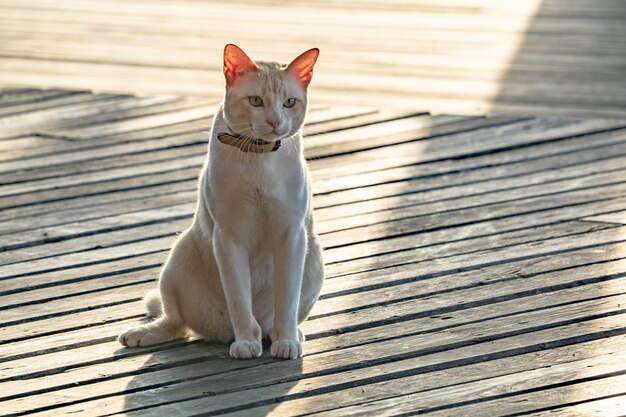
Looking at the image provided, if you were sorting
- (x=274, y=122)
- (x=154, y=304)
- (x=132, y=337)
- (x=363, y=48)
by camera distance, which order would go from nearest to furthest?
(x=274, y=122) < (x=132, y=337) < (x=154, y=304) < (x=363, y=48)

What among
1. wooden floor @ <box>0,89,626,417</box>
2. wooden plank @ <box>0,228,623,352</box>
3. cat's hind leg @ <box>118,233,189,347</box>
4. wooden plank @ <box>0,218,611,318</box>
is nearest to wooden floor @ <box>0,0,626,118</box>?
wooden floor @ <box>0,89,626,417</box>

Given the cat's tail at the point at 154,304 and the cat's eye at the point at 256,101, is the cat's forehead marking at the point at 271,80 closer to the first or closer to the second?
the cat's eye at the point at 256,101

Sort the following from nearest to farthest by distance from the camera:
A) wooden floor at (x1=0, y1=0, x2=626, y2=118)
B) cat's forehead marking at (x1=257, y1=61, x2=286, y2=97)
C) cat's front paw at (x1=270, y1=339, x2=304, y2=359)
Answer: cat's forehead marking at (x1=257, y1=61, x2=286, y2=97) → cat's front paw at (x1=270, y1=339, x2=304, y2=359) → wooden floor at (x1=0, y1=0, x2=626, y2=118)

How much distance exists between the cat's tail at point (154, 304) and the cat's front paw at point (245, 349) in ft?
1.24

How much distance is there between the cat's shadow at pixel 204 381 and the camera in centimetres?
303

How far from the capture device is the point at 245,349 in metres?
3.26

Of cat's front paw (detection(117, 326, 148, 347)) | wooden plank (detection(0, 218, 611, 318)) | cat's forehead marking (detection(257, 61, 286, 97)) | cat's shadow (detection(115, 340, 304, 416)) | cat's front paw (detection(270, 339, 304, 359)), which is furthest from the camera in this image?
wooden plank (detection(0, 218, 611, 318))

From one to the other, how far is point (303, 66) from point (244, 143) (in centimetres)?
24

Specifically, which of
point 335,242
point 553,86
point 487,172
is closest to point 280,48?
point 553,86

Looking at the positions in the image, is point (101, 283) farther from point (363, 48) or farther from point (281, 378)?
point (363, 48)

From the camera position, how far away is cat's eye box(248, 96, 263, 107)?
314cm

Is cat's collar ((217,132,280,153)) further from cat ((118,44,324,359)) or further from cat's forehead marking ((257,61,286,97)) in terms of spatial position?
cat's forehead marking ((257,61,286,97))

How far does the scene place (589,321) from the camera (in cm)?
343

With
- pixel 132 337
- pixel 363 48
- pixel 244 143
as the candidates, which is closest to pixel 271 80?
pixel 244 143
